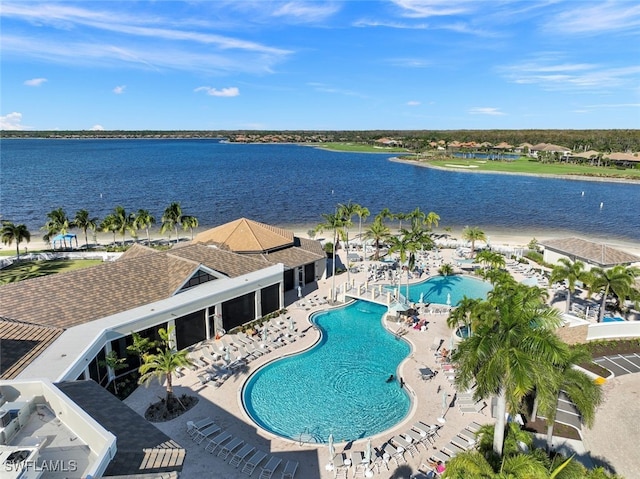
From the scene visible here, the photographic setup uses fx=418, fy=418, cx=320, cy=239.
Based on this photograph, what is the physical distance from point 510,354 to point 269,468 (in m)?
10.3

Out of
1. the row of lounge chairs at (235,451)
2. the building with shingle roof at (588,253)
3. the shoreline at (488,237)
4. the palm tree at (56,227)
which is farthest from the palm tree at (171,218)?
the building with shingle roof at (588,253)

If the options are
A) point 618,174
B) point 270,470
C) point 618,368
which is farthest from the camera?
point 618,174

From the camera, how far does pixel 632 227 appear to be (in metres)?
72.9

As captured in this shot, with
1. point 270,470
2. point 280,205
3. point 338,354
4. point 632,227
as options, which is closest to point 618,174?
point 632,227

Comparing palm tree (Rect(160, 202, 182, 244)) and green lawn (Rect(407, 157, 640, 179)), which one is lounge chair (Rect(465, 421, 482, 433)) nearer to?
palm tree (Rect(160, 202, 182, 244))

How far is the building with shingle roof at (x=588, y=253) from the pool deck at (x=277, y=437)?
19571 millimetres

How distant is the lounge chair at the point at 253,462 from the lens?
1666 centimetres

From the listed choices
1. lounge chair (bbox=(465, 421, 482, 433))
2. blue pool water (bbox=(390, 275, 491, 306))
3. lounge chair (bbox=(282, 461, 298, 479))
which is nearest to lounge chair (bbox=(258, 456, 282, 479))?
lounge chair (bbox=(282, 461, 298, 479))

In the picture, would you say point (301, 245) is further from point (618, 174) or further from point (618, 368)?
point (618, 174)

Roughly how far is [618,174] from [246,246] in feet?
464

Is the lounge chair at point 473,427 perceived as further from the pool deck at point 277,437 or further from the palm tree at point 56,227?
the palm tree at point 56,227

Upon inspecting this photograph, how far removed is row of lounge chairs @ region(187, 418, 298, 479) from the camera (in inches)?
653

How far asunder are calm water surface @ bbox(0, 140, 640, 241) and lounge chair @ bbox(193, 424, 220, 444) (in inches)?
2204

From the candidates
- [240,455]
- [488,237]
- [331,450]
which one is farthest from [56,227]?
[488,237]
